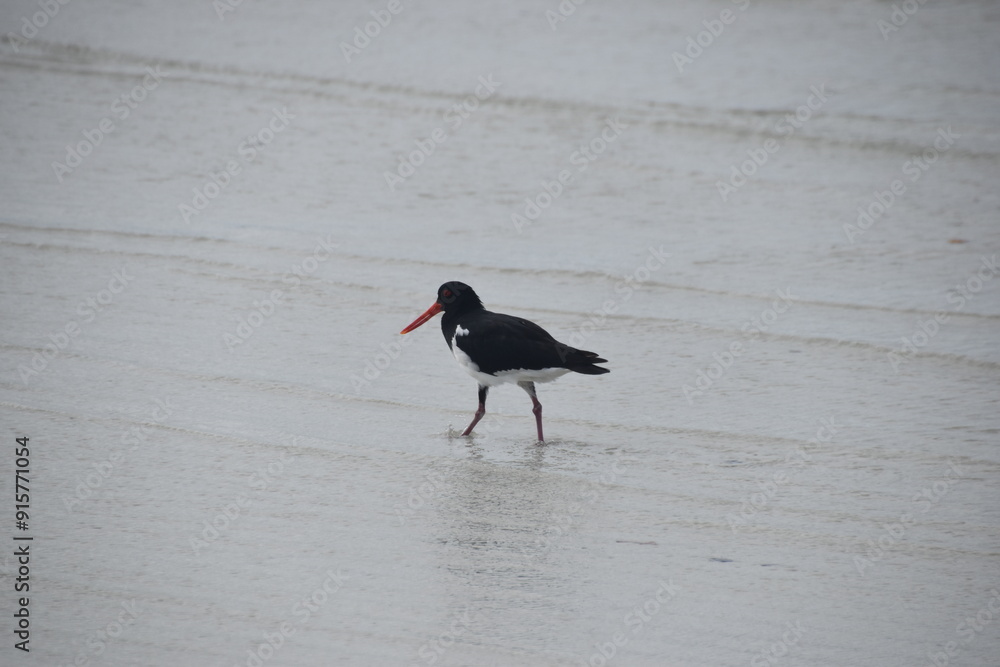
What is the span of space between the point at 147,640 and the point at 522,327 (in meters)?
2.61

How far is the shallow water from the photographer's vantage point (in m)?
4.53

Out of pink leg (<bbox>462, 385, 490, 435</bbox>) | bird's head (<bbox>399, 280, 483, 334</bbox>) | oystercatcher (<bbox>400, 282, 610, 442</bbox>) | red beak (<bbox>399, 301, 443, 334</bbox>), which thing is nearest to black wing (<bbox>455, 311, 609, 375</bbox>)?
oystercatcher (<bbox>400, 282, 610, 442</bbox>)

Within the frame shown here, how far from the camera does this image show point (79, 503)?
17.1 feet

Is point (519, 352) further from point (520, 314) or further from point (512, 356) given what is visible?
point (520, 314)

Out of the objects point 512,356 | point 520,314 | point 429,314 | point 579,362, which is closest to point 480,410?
point 512,356

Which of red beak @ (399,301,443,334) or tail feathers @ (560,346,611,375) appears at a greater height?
tail feathers @ (560,346,611,375)

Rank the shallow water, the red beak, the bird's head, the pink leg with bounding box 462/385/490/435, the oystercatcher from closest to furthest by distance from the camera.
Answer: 1. the shallow water
2. the oystercatcher
3. the pink leg with bounding box 462/385/490/435
4. the bird's head
5. the red beak

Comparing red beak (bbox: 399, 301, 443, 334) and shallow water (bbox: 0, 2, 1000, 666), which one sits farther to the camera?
red beak (bbox: 399, 301, 443, 334)

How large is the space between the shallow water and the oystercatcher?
0.32 metres

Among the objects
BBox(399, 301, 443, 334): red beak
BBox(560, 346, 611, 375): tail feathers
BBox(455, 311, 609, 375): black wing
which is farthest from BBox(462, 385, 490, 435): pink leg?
BBox(399, 301, 443, 334): red beak

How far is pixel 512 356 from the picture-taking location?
6004 mm

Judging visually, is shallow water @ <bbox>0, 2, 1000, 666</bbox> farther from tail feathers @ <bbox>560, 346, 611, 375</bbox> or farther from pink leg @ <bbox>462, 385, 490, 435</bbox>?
tail feathers @ <bbox>560, 346, 611, 375</bbox>

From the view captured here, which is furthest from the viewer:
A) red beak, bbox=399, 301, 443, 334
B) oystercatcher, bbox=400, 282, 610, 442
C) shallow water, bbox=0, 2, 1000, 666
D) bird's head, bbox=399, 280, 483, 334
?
red beak, bbox=399, 301, 443, 334

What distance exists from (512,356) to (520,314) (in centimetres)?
181
